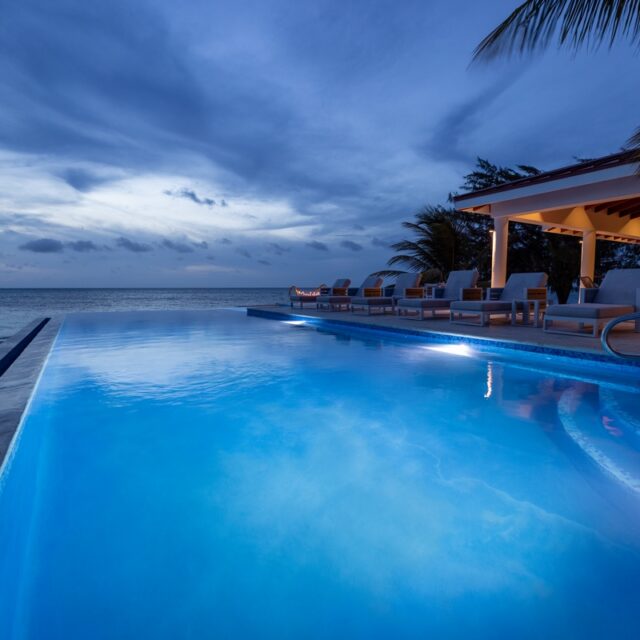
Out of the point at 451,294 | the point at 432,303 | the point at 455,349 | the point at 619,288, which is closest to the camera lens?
the point at 455,349

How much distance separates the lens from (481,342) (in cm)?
597

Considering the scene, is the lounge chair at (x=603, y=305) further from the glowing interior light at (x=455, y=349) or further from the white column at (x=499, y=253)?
the white column at (x=499, y=253)

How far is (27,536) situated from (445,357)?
4785 mm

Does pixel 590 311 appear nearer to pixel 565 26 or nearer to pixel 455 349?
pixel 455 349

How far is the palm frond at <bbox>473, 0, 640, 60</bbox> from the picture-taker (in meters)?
4.19

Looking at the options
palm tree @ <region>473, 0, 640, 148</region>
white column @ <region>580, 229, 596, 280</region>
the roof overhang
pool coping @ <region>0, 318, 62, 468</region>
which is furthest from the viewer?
white column @ <region>580, 229, 596, 280</region>

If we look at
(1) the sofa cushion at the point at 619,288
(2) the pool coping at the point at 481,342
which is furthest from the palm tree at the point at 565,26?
(2) the pool coping at the point at 481,342

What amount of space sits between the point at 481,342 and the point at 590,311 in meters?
1.45

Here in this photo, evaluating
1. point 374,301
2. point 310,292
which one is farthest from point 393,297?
point 310,292

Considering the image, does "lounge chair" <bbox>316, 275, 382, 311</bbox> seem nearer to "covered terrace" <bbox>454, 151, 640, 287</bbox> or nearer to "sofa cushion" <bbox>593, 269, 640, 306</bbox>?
"covered terrace" <bbox>454, 151, 640, 287</bbox>

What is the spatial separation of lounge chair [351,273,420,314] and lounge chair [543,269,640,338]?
162 inches

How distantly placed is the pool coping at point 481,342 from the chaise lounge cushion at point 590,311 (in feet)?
3.70

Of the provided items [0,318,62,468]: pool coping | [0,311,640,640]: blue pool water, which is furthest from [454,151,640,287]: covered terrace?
[0,318,62,468]: pool coping

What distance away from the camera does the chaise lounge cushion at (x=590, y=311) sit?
18.4 feet
